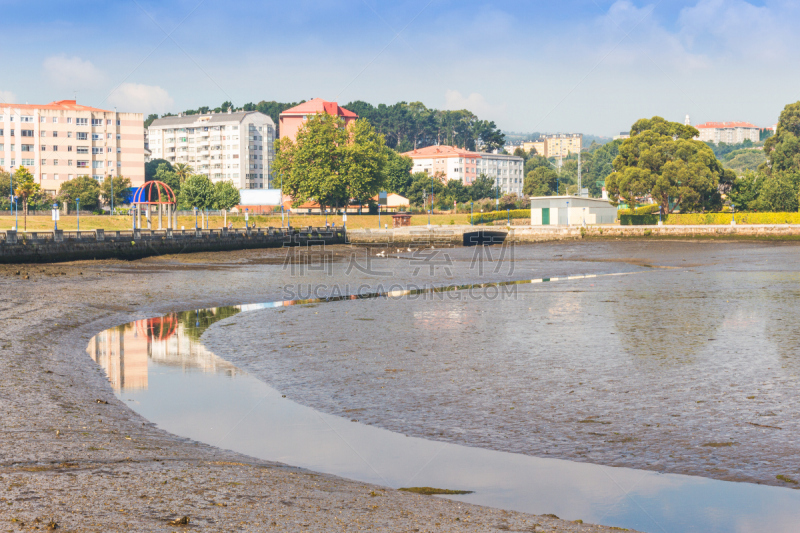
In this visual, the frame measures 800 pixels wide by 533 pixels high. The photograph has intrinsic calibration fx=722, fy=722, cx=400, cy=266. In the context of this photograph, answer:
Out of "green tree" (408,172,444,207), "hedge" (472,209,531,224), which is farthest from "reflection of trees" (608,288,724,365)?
"green tree" (408,172,444,207)

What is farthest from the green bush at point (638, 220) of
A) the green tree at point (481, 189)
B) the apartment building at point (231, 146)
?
the apartment building at point (231, 146)

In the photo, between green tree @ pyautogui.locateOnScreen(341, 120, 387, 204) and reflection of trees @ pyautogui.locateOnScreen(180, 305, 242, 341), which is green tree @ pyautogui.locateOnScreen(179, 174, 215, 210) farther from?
reflection of trees @ pyautogui.locateOnScreen(180, 305, 242, 341)

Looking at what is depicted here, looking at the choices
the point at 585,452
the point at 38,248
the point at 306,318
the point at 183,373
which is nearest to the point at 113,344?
the point at 183,373

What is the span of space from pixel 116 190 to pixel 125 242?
88.9 m

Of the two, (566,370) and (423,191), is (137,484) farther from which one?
(423,191)

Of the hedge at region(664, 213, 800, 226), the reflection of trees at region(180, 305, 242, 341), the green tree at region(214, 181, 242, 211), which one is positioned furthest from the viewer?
the green tree at region(214, 181, 242, 211)

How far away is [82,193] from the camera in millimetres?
121625

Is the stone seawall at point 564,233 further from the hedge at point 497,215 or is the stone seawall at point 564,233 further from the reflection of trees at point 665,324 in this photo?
the reflection of trees at point 665,324

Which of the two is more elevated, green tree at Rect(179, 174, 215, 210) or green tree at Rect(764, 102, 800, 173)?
green tree at Rect(764, 102, 800, 173)

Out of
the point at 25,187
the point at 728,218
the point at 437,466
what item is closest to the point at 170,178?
the point at 25,187

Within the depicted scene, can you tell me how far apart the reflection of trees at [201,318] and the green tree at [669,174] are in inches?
2917

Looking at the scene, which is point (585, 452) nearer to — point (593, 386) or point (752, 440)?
point (752, 440)

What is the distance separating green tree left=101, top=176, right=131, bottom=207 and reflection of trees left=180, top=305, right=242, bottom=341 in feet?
383

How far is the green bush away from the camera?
288 ft
